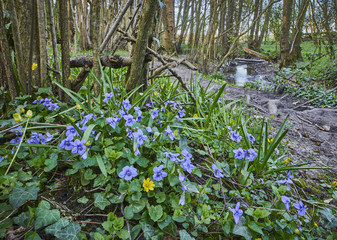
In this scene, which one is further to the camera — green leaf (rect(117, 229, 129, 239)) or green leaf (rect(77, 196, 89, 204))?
green leaf (rect(77, 196, 89, 204))

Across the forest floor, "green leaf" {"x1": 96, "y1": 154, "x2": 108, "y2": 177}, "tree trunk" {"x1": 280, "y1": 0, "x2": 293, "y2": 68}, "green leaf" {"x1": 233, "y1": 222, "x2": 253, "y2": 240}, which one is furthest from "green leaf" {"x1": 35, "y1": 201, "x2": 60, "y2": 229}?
"tree trunk" {"x1": 280, "y1": 0, "x2": 293, "y2": 68}

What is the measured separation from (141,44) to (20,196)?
1.23 m

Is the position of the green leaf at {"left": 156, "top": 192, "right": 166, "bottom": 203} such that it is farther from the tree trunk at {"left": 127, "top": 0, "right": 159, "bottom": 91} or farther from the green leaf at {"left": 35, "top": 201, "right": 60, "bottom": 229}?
the tree trunk at {"left": 127, "top": 0, "right": 159, "bottom": 91}

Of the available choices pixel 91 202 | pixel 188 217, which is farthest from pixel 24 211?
pixel 188 217

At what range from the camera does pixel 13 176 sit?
0.87 metres

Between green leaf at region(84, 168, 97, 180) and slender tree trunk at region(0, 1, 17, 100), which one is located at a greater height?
slender tree trunk at region(0, 1, 17, 100)

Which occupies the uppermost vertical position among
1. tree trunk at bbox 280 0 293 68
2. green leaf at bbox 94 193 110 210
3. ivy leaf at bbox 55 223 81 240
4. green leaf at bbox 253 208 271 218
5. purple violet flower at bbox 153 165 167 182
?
tree trunk at bbox 280 0 293 68

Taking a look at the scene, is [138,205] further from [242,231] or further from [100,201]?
[242,231]

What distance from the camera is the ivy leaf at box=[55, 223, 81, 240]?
0.75 meters

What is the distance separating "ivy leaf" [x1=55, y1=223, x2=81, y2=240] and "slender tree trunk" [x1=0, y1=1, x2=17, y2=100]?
1.12m

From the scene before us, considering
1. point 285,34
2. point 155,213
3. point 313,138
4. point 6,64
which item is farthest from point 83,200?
point 285,34

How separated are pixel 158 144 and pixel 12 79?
3.78 ft

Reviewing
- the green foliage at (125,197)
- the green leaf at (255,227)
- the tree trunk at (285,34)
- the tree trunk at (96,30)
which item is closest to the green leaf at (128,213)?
the green foliage at (125,197)

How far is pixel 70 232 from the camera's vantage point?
77cm
